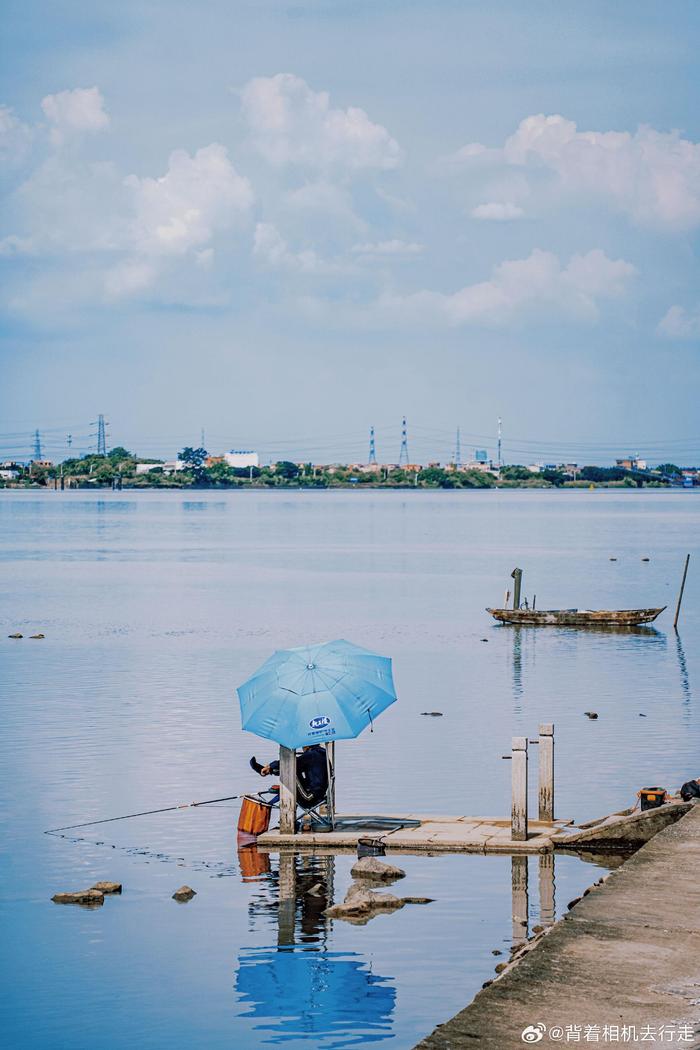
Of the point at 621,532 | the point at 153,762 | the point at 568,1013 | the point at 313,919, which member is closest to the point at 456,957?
the point at 313,919

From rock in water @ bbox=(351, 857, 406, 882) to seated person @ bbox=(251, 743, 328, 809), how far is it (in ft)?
6.22

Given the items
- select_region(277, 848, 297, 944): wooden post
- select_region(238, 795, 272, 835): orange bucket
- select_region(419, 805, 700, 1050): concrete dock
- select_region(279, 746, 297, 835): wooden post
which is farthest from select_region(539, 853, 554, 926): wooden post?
select_region(238, 795, 272, 835): orange bucket

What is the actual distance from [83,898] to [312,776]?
4209mm

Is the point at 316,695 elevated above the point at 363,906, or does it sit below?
above

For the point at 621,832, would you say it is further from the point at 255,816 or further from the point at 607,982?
the point at 607,982

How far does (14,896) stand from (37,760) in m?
11.3

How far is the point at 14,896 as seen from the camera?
2408 centimetres

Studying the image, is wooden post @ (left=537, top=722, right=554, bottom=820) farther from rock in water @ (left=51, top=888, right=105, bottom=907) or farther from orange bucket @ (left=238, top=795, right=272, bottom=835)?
rock in water @ (left=51, top=888, right=105, bottom=907)

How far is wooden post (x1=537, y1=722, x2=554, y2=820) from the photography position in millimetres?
25953

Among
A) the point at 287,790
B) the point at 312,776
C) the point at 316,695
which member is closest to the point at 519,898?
the point at 312,776

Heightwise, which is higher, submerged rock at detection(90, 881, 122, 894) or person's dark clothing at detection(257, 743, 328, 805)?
person's dark clothing at detection(257, 743, 328, 805)

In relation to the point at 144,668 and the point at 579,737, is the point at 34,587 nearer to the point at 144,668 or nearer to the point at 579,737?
the point at 144,668

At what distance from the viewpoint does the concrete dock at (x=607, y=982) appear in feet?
46.0

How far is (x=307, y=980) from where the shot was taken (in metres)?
19.9
